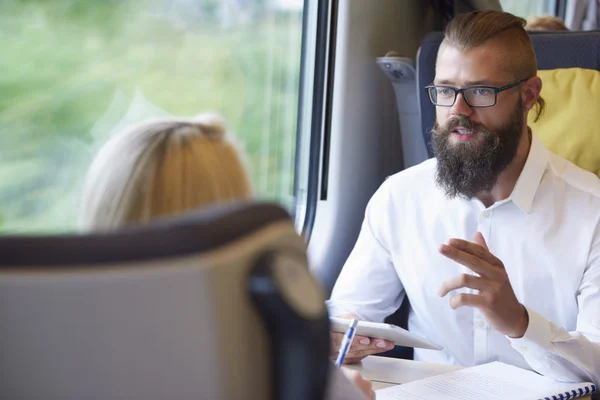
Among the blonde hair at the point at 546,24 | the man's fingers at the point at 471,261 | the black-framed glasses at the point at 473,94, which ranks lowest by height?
the man's fingers at the point at 471,261

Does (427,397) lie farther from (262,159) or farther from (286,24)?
(286,24)

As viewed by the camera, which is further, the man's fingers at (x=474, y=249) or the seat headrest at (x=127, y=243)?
the man's fingers at (x=474, y=249)

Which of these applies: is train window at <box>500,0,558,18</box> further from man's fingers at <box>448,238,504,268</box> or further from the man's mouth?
man's fingers at <box>448,238,504,268</box>

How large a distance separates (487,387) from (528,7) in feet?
9.70

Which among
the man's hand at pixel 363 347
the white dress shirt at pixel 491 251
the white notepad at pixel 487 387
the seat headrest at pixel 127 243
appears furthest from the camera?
the white dress shirt at pixel 491 251

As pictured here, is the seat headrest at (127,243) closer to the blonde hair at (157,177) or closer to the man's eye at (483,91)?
the blonde hair at (157,177)

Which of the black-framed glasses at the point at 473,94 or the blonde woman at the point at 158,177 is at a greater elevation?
the black-framed glasses at the point at 473,94

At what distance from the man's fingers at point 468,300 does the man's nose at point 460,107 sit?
1.82 ft

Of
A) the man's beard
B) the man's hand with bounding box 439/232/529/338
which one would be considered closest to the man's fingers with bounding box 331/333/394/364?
the man's hand with bounding box 439/232/529/338

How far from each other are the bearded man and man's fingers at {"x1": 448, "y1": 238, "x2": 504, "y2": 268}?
288mm

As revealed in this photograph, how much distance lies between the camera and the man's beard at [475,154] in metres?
1.74

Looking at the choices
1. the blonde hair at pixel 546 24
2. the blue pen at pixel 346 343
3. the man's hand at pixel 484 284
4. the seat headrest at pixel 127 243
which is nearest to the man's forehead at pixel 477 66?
the man's hand at pixel 484 284

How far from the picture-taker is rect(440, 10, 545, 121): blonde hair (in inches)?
68.3

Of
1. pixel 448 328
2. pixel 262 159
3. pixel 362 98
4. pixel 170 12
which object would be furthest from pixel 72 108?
pixel 362 98
